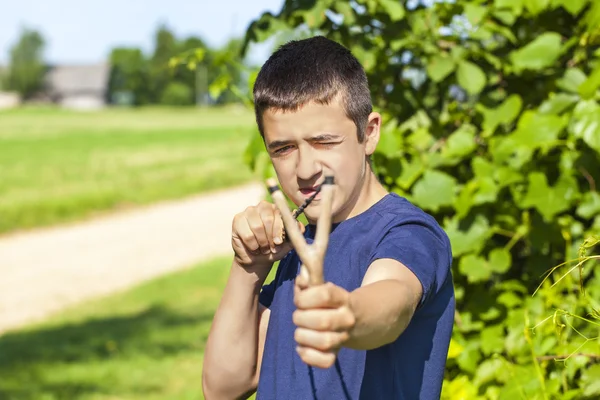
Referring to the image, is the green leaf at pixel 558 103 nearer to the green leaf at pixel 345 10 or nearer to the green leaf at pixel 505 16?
the green leaf at pixel 505 16

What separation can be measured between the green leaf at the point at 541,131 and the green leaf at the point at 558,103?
57 millimetres

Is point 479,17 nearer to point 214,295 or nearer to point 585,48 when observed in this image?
point 585,48

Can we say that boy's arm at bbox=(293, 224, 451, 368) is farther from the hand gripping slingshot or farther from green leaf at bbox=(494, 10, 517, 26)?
green leaf at bbox=(494, 10, 517, 26)

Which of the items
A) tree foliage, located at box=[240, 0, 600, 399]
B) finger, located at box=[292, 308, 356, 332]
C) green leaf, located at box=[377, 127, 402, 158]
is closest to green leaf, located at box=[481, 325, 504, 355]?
tree foliage, located at box=[240, 0, 600, 399]

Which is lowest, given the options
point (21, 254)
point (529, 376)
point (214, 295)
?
point (21, 254)

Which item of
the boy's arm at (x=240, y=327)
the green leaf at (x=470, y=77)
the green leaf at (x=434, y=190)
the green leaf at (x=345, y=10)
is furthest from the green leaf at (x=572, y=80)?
the boy's arm at (x=240, y=327)

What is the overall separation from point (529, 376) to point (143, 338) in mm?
4118

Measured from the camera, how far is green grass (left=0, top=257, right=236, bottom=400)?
4.68 meters

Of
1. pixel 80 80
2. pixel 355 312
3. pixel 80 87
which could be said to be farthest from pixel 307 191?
pixel 80 80

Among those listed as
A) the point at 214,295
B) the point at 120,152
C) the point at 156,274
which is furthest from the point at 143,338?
the point at 120,152

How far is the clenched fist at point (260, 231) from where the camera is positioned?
1.38 m

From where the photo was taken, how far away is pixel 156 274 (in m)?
8.97

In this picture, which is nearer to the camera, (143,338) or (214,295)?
(143,338)

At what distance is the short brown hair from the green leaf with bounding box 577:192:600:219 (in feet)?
3.83
